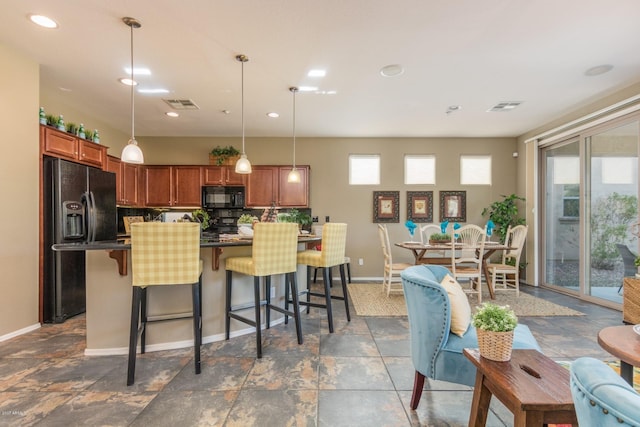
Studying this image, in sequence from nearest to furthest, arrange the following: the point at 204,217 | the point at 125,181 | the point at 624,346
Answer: the point at 624,346 < the point at 204,217 < the point at 125,181

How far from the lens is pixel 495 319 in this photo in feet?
4.23

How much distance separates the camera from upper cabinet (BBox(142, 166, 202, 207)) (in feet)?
17.9

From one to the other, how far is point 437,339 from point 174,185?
17.1 ft

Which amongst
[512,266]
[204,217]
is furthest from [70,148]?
[512,266]

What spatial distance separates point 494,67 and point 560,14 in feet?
2.72

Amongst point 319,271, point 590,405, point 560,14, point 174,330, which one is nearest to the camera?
point 590,405

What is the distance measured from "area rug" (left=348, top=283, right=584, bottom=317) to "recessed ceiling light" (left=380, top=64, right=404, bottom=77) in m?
2.74

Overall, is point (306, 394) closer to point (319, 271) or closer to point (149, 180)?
point (319, 271)

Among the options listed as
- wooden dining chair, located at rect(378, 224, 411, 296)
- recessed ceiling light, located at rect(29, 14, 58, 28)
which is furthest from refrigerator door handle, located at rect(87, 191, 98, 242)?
wooden dining chair, located at rect(378, 224, 411, 296)

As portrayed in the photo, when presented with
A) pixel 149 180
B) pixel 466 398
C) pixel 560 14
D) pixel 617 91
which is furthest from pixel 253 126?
pixel 617 91

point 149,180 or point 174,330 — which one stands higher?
point 149,180

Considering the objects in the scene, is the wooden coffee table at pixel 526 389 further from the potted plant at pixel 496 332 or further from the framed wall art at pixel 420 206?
the framed wall art at pixel 420 206

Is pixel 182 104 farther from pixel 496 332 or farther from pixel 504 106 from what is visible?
pixel 504 106

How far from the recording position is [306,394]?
1.94 meters
